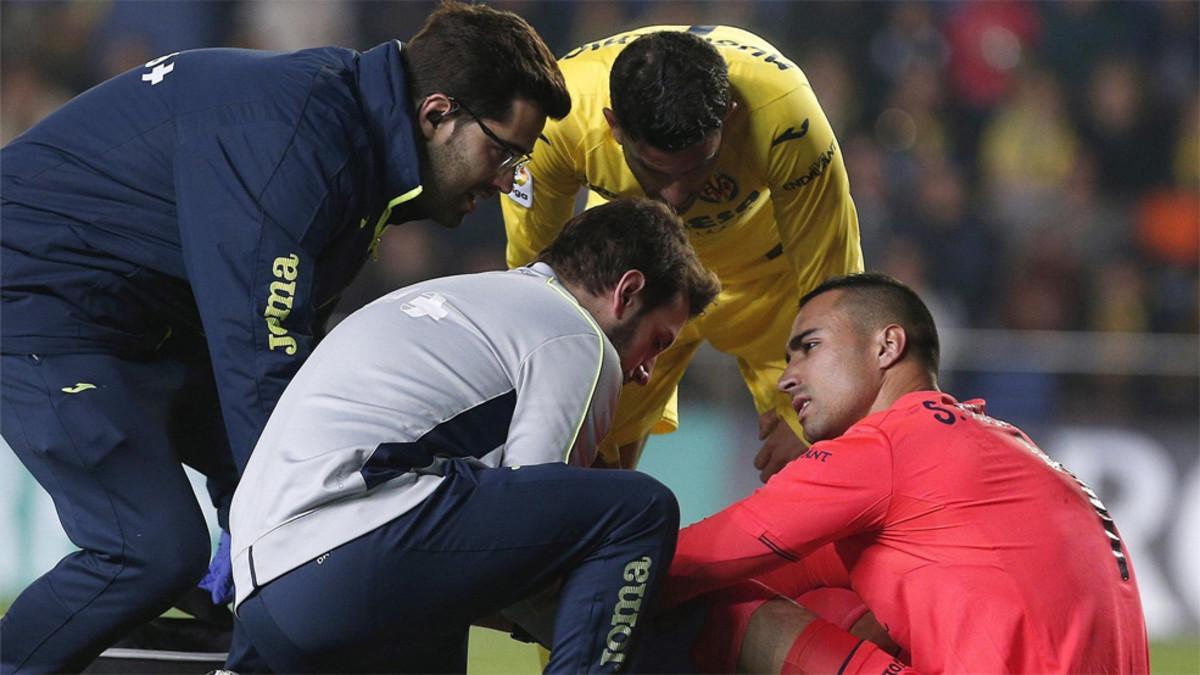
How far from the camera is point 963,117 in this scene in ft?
34.9

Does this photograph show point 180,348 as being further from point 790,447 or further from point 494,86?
point 790,447

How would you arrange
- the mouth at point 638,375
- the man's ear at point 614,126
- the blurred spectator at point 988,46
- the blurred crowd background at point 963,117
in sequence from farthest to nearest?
the blurred spectator at point 988,46, the blurred crowd background at point 963,117, the man's ear at point 614,126, the mouth at point 638,375

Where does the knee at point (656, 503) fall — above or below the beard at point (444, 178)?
below

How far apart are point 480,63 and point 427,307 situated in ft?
2.39

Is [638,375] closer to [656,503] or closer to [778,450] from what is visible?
[656,503]

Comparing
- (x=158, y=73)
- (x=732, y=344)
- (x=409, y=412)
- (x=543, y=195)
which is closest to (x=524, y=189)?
(x=543, y=195)

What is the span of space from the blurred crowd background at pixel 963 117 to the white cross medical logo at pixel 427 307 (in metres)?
6.10

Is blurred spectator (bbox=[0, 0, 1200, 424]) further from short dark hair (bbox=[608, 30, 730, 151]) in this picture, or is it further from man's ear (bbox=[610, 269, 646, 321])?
man's ear (bbox=[610, 269, 646, 321])

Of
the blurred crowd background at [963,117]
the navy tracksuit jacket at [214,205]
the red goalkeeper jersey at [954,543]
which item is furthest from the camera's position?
the blurred crowd background at [963,117]

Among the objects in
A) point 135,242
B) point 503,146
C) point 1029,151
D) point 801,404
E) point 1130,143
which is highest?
point 503,146

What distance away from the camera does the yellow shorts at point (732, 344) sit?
5516 millimetres

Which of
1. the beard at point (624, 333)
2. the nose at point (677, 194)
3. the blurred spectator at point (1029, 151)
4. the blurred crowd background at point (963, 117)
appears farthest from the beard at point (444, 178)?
the blurred spectator at point (1029, 151)

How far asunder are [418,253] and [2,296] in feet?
19.0

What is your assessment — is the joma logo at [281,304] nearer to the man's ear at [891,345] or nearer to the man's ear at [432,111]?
the man's ear at [432,111]
